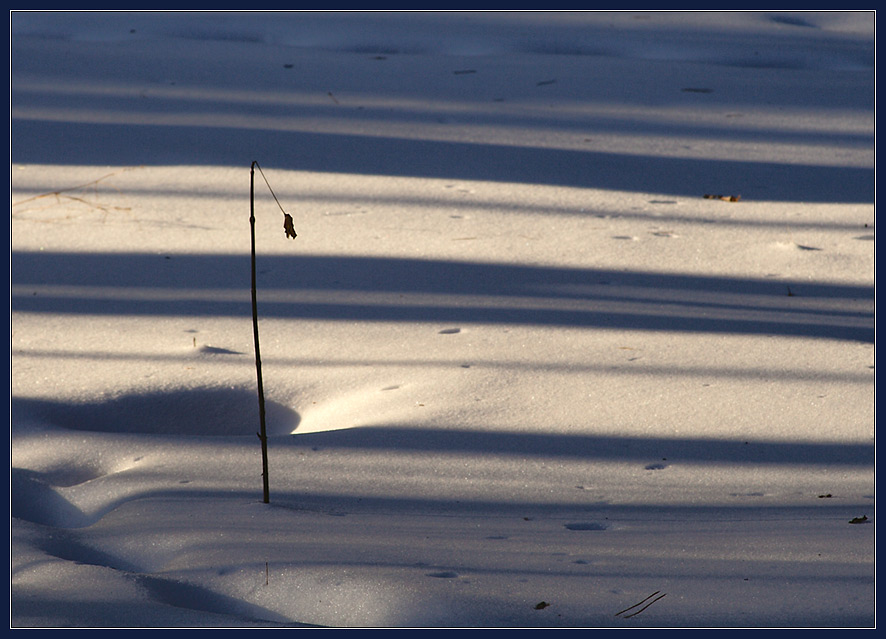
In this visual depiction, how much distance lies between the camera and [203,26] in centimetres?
387

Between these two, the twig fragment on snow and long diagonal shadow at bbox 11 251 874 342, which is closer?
the twig fragment on snow

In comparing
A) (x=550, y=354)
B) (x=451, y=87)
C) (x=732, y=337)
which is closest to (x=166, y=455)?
(x=550, y=354)

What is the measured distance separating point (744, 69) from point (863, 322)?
198 centimetres

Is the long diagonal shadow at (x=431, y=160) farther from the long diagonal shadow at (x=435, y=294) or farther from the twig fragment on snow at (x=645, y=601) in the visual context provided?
the twig fragment on snow at (x=645, y=601)

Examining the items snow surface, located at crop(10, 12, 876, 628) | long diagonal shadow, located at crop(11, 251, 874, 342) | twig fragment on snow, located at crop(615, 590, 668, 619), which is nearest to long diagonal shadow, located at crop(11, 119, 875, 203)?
snow surface, located at crop(10, 12, 876, 628)

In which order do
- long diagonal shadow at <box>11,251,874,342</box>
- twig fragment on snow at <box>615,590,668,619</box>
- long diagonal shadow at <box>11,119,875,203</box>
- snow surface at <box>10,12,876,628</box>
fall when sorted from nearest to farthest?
twig fragment on snow at <box>615,590,668,619</box> < snow surface at <box>10,12,876,628</box> < long diagonal shadow at <box>11,251,874,342</box> < long diagonal shadow at <box>11,119,875,203</box>

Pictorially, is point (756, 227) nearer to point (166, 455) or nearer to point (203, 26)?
point (166, 455)

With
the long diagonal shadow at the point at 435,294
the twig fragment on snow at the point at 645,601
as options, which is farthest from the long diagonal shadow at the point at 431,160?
the twig fragment on snow at the point at 645,601

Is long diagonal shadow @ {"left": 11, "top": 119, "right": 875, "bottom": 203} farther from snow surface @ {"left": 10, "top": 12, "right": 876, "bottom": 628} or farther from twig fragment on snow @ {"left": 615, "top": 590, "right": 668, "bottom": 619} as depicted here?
twig fragment on snow @ {"left": 615, "top": 590, "right": 668, "bottom": 619}

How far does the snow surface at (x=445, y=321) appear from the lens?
1262 millimetres

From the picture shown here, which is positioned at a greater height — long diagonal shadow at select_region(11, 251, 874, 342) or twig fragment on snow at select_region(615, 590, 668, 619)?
long diagonal shadow at select_region(11, 251, 874, 342)

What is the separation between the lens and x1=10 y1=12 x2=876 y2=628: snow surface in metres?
1.26

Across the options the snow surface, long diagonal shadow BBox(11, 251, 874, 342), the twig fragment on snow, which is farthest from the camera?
long diagonal shadow BBox(11, 251, 874, 342)

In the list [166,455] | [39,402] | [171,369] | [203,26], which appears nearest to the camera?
[166,455]
